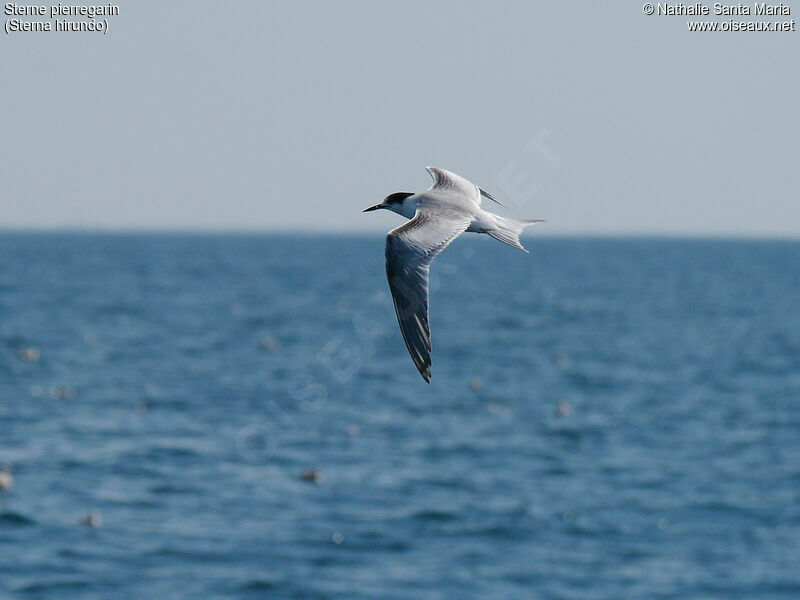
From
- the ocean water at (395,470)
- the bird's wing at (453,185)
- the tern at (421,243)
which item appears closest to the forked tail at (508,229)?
the tern at (421,243)

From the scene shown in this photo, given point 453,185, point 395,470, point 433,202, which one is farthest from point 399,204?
point 395,470

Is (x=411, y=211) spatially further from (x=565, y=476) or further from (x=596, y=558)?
(x=565, y=476)

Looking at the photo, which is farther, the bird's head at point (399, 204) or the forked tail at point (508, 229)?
the bird's head at point (399, 204)

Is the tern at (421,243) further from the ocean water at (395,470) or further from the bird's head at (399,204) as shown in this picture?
the ocean water at (395,470)

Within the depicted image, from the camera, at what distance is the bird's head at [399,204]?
8.83 m

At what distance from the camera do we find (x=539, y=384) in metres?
79.0

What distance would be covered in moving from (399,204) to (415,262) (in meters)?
1.17

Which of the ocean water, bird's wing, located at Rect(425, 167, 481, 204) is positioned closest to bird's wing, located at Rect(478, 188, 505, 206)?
bird's wing, located at Rect(425, 167, 481, 204)

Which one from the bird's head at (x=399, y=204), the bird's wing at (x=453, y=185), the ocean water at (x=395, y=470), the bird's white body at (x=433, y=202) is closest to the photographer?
the bird's white body at (x=433, y=202)

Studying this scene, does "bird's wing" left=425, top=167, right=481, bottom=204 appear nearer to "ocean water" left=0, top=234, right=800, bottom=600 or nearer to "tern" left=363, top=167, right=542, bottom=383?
"tern" left=363, top=167, right=542, bottom=383

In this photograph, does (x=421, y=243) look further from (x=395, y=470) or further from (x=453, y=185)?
(x=395, y=470)

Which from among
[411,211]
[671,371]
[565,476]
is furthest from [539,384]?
[411,211]

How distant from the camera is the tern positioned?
7.88 m

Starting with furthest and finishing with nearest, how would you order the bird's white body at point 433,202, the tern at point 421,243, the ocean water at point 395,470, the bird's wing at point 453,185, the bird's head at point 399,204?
the ocean water at point 395,470 < the bird's wing at point 453,185 < the bird's head at point 399,204 < the bird's white body at point 433,202 < the tern at point 421,243
